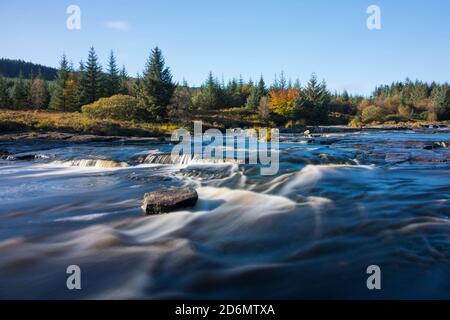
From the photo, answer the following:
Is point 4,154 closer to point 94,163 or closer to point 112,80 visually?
point 94,163

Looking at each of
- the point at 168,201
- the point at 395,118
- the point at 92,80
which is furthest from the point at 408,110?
the point at 168,201

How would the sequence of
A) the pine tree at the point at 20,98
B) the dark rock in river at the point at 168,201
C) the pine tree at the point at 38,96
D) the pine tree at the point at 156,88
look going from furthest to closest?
the pine tree at the point at 38,96, the pine tree at the point at 20,98, the pine tree at the point at 156,88, the dark rock in river at the point at 168,201

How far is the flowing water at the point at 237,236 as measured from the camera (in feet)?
16.5

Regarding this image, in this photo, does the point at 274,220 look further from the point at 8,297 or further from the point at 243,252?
the point at 8,297

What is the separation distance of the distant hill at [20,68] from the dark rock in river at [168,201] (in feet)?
622

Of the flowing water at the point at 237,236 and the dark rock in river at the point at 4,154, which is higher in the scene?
the dark rock in river at the point at 4,154

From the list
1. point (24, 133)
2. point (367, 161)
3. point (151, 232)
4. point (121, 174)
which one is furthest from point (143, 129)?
point (151, 232)

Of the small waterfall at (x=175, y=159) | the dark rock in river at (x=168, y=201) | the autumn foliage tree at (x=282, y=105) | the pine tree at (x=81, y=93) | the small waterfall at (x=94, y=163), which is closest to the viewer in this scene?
the dark rock in river at (x=168, y=201)

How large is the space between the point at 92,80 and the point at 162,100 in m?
18.9

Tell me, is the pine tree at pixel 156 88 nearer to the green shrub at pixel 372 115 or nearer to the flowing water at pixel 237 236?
the flowing water at pixel 237 236

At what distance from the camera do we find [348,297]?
464 cm

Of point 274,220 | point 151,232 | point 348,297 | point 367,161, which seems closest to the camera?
point 348,297

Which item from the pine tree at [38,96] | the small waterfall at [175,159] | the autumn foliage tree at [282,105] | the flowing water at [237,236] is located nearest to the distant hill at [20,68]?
the pine tree at [38,96]

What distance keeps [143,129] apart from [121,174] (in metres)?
22.0
